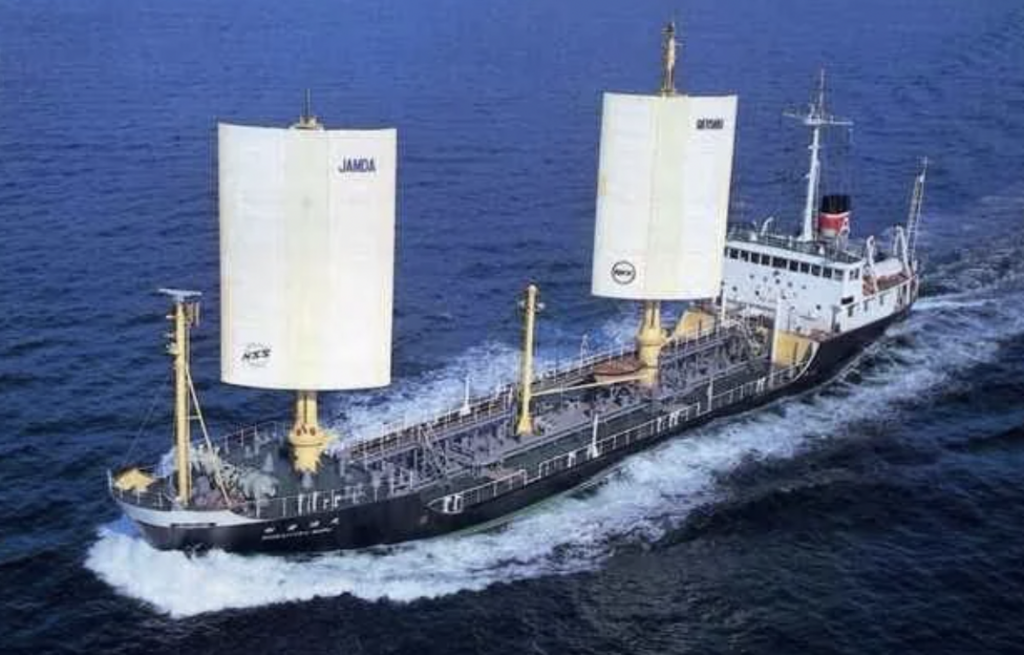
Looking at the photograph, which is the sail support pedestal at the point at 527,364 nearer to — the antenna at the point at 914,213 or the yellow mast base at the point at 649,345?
the yellow mast base at the point at 649,345

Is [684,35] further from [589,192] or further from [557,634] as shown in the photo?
[557,634]

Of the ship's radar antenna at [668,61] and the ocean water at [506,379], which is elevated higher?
the ship's radar antenna at [668,61]

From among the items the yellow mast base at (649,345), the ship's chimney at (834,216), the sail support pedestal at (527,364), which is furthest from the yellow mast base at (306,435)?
the ship's chimney at (834,216)

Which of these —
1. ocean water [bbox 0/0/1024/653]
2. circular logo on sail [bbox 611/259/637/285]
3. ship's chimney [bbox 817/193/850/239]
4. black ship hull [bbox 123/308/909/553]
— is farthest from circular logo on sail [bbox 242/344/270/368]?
ship's chimney [bbox 817/193/850/239]

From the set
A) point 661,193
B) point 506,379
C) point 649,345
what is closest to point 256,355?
point 506,379

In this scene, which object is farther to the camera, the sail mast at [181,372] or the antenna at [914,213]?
the antenna at [914,213]

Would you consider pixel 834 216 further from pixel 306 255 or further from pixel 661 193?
pixel 306 255

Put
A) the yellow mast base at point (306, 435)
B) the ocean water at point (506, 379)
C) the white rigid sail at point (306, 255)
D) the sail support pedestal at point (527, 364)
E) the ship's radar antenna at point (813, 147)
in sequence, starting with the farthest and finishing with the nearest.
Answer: the ship's radar antenna at point (813, 147)
the sail support pedestal at point (527, 364)
the yellow mast base at point (306, 435)
the white rigid sail at point (306, 255)
the ocean water at point (506, 379)
